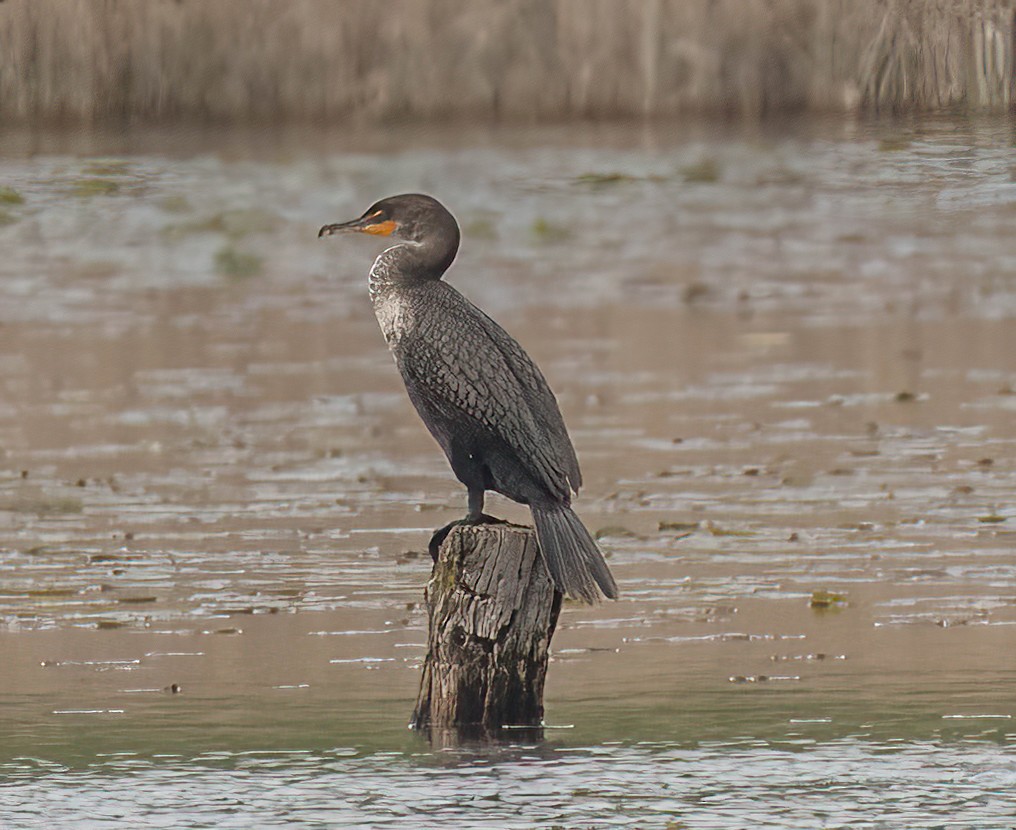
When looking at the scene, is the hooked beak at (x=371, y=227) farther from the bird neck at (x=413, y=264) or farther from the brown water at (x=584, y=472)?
the brown water at (x=584, y=472)

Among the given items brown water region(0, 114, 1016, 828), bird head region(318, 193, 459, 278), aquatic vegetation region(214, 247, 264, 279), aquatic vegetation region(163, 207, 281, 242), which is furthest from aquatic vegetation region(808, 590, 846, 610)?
aquatic vegetation region(163, 207, 281, 242)

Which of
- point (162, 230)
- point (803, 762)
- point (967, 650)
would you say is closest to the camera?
point (803, 762)

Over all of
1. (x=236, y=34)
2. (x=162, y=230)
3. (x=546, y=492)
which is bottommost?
(x=546, y=492)

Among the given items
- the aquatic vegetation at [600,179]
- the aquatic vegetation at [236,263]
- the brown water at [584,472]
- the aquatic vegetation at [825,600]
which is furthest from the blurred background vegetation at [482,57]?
the aquatic vegetation at [825,600]

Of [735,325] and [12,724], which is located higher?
[735,325]

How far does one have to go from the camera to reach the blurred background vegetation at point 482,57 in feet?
46.9

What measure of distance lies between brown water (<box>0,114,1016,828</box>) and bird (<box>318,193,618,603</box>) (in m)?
0.44

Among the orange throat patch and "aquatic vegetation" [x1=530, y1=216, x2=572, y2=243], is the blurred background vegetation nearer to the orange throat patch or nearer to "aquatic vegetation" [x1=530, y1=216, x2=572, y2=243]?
"aquatic vegetation" [x1=530, y1=216, x2=572, y2=243]

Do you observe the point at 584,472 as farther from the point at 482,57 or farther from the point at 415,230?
the point at 482,57

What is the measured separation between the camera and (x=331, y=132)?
14852 mm

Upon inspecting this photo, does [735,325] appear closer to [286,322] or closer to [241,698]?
[286,322]

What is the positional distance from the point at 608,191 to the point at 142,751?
9947 millimetres

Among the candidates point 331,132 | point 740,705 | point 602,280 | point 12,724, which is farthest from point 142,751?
point 331,132

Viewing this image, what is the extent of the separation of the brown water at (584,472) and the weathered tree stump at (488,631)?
0.16 meters
